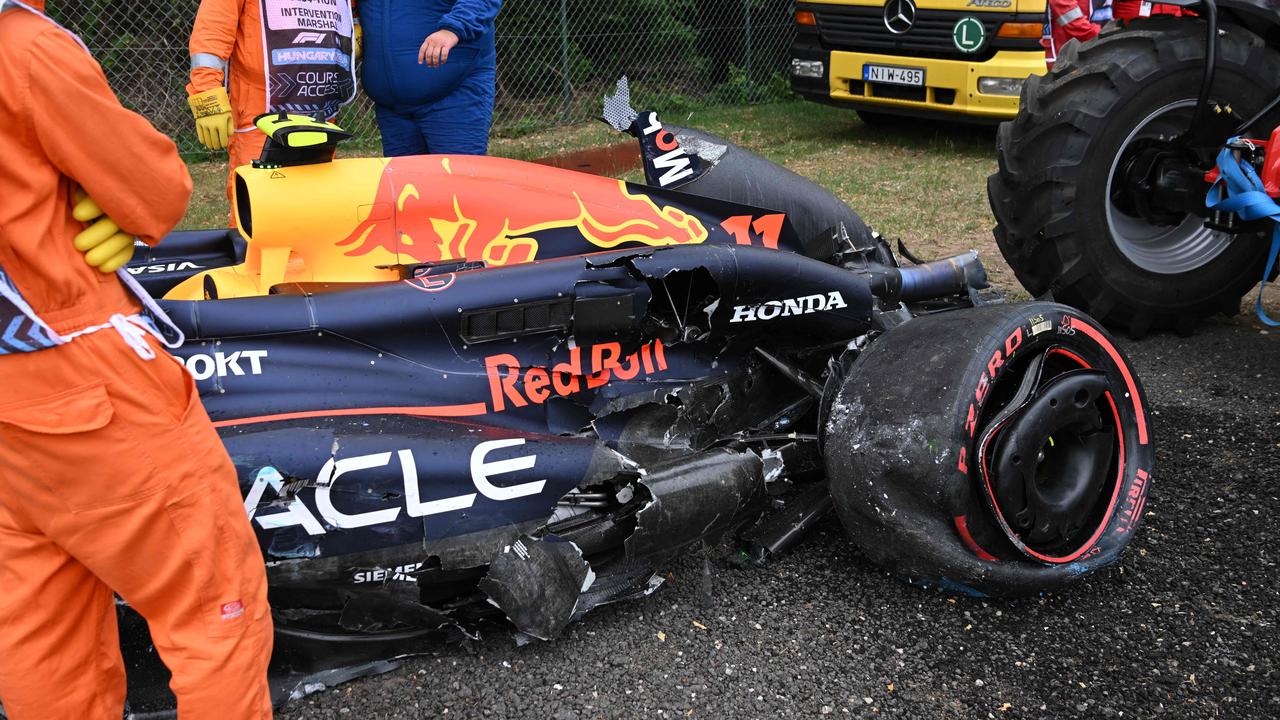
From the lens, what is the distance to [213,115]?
13.4 ft

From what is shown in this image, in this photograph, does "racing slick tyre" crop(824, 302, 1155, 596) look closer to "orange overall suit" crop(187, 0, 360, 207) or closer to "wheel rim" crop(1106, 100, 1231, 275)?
"wheel rim" crop(1106, 100, 1231, 275)

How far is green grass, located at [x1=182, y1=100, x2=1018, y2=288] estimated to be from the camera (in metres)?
6.73

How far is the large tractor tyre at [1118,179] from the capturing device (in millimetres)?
4473

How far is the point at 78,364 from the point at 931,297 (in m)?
2.78

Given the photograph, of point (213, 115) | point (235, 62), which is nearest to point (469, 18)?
point (235, 62)

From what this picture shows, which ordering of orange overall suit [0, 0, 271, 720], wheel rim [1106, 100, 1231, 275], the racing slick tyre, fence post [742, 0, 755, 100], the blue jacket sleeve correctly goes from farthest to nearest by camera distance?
fence post [742, 0, 755, 100], wheel rim [1106, 100, 1231, 275], the blue jacket sleeve, the racing slick tyre, orange overall suit [0, 0, 271, 720]

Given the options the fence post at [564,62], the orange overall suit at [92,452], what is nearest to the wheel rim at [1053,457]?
the orange overall suit at [92,452]

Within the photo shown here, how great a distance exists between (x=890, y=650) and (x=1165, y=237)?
2957 millimetres

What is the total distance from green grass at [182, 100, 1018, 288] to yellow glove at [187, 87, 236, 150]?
3.31 metres

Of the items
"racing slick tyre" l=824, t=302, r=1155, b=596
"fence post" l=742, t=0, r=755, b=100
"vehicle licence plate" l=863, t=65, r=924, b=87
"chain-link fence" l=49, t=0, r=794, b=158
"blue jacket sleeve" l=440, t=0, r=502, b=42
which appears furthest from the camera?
"fence post" l=742, t=0, r=755, b=100

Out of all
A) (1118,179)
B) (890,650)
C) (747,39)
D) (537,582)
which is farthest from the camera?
(747,39)

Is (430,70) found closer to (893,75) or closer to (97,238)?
(97,238)

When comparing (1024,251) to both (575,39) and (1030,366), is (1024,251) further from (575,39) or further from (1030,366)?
(575,39)

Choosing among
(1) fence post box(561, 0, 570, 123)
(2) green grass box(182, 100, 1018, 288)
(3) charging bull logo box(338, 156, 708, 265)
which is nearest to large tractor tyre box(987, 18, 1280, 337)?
(2) green grass box(182, 100, 1018, 288)
